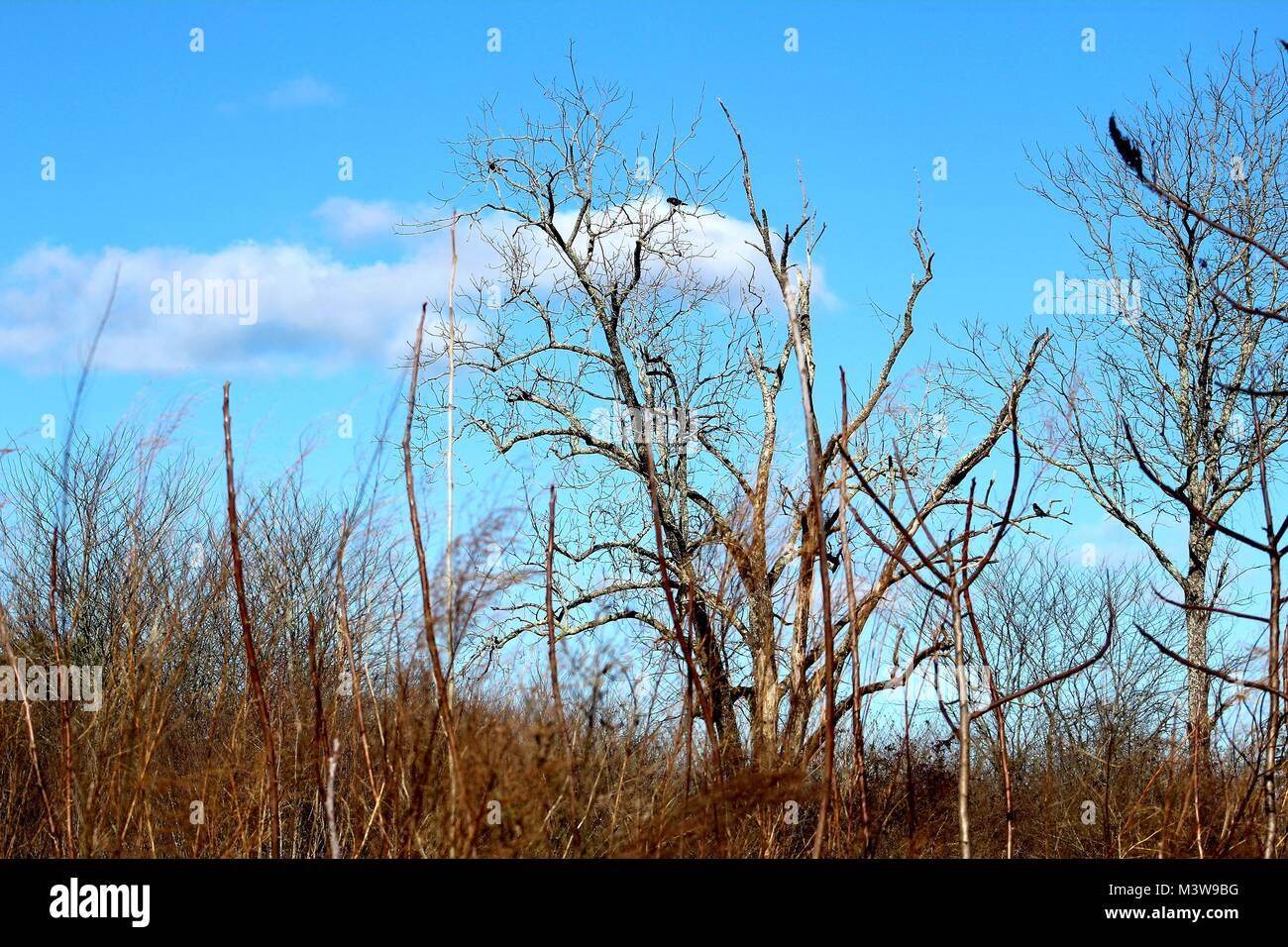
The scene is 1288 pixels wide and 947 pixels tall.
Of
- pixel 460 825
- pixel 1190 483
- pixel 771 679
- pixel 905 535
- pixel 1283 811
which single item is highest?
pixel 1190 483

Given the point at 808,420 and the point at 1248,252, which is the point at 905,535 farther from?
the point at 1248,252

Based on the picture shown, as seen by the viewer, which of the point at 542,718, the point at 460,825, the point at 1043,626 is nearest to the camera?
the point at 460,825

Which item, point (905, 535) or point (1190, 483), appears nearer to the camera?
point (905, 535)

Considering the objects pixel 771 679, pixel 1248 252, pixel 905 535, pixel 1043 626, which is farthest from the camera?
pixel 1043 626

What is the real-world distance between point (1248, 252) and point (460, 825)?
45.6 feet

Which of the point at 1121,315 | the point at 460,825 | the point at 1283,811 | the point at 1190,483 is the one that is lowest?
the point at 1283,811
